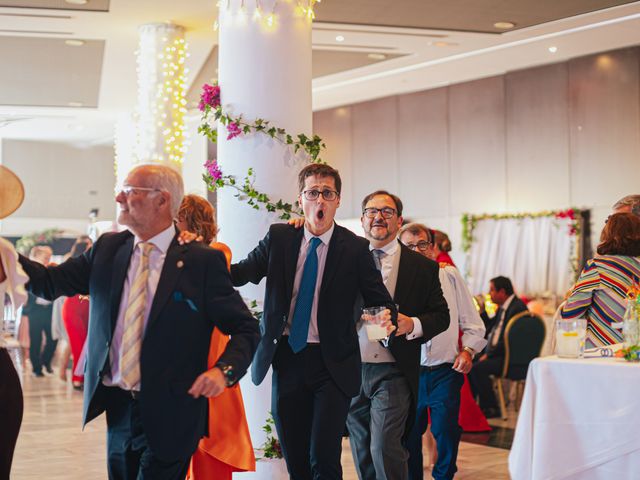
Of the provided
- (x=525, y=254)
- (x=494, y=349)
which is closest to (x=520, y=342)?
(x=494, y=349)

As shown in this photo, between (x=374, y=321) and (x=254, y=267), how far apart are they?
59 cm

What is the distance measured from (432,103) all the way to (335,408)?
11.9 metres

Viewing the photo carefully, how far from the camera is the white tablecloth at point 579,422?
12.4ft

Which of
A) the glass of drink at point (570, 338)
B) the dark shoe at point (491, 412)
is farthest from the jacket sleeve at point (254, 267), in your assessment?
the dark shoe at point (491, 412)

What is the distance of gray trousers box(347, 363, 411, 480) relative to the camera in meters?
4.45

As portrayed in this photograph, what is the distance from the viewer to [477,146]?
14.5 metres

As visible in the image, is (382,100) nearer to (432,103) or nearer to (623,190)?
(432,103)

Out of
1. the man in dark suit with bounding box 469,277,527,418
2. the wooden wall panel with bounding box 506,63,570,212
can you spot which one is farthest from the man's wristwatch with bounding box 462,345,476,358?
the wooden wall panel with bounding box 506,63,570,212

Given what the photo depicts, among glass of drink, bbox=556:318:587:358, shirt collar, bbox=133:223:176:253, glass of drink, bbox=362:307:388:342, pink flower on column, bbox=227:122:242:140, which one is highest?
pink flower on column, bbox=227:122:242:140

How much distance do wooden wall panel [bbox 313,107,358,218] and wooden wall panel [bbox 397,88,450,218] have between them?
1.16 metres

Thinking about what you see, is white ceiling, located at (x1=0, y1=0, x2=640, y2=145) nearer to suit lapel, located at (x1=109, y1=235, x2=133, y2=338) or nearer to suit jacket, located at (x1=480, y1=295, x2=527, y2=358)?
suit jacket, located at (x1=480, y1=295, x2=527, y2=358)

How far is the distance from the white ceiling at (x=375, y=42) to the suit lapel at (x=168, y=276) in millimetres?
6836

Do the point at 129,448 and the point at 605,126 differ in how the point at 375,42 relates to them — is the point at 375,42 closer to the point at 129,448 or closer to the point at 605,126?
the point at 605,126

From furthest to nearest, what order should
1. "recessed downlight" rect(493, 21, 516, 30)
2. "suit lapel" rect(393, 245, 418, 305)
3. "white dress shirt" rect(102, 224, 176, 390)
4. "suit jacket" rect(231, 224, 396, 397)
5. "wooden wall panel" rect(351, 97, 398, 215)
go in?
"wooden wall panel" rect(351, 97, 398, 215)
"recessed downlight" rect(493, 21, 516, 30)
"suit lapel" rect(393, 245, 418, 305)
"suit jacket" rect(231, 224, 396, 397)
"white dress shirt" rect(102, 224, 176, 390)
